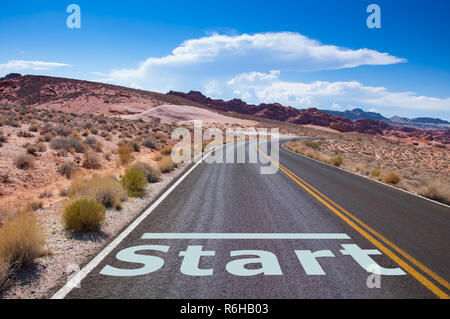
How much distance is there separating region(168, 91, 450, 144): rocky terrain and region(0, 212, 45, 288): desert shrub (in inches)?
5184

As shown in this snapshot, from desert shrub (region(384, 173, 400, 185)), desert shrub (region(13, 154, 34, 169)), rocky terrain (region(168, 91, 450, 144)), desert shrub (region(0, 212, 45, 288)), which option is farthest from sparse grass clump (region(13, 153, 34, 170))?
rocky terrain (region(168, 91, 450, 144))

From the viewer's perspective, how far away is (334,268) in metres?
3.88

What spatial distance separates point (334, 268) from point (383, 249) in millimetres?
→ 1349

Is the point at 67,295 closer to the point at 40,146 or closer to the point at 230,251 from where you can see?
the point at 230,251

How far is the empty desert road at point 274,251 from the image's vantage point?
3.36 metres

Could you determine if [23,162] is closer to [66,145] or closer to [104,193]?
[66,145]

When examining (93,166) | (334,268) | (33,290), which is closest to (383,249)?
(334,268)

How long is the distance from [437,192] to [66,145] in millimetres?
16734

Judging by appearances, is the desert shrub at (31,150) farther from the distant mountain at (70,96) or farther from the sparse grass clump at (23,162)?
the distant mountain at (70,96)

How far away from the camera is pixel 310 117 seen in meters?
141

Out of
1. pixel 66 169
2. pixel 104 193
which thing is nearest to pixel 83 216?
pixel 104 193

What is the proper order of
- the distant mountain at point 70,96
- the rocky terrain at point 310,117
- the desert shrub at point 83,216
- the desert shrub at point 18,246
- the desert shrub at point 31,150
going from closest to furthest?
the desert shrub at point 18,246, the desert shrub at point 83,216, the desert shrub at point 31,150, the distant mountain at point 70,96, the rocky terrain at point 310,117

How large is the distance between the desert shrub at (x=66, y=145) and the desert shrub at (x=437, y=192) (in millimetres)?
16163

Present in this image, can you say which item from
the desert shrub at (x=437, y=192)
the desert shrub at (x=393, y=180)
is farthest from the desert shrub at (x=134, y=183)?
the desert shrub at (x=393, y=180)
